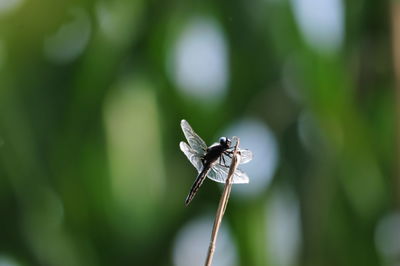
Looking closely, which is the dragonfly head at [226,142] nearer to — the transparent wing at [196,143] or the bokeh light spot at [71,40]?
the transparent wing at [196,143]

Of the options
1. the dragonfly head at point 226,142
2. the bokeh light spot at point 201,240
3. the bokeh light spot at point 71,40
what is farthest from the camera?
the bokeh light spot at point 71,40

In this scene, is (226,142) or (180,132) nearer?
(226,142)

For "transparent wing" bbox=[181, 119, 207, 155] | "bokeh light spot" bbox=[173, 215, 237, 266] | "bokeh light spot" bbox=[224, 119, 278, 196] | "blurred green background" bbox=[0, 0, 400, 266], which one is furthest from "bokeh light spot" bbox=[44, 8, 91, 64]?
"transparent wing" bbox=[181, 119, 207, 155]

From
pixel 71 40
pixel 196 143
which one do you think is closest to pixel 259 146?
pixel 71 40

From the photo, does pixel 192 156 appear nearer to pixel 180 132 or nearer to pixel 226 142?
pixel 226 142

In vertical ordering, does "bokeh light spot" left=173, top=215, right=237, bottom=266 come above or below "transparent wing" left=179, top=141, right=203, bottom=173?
below

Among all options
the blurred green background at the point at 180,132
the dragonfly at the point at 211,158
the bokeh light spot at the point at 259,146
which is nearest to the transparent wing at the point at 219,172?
the dragonfly at the point at 211,158

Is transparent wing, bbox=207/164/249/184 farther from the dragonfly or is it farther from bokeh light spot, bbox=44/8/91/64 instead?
bokeh light spot, bbox=44/8/91/64

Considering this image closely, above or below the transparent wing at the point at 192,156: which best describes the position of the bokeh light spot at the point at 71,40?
above
